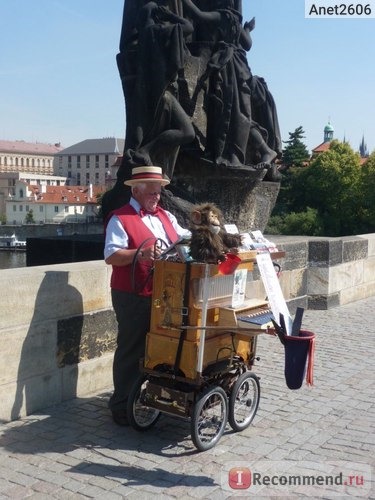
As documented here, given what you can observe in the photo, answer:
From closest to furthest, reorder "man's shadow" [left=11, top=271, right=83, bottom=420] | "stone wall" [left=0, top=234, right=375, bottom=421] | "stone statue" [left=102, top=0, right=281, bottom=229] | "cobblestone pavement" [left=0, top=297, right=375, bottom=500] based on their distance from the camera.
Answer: "cobblestone pavement" [left=0, top=297, right=375, bottom=500], "stone wall" [left=0, top=234, right=375, bottom=421], "man's shadow" [left=11, top=271, right=83, bottom=420], "stone statue" [left=102, top=0, right=281, bottom=229]

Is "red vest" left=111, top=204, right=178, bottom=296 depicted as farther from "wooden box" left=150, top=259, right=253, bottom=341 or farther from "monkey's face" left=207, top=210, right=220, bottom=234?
"monkey's face" left=207, top=210, right=220, bottom=234

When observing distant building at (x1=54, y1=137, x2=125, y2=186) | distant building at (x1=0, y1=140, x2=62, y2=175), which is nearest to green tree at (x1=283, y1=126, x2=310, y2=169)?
distant building at (x1=54, y1=137, x2=125, y2=186)

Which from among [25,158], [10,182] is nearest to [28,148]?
[25,158]

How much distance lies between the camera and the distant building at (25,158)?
152 meters

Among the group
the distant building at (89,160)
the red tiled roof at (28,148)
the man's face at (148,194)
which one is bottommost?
the man's face at (148,194)

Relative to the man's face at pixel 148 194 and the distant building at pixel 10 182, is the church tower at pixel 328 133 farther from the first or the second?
the man's face at pixel 148 194

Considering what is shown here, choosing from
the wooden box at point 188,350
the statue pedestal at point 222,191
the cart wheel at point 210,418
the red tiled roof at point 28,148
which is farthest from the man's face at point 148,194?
the red tiled roof at point 28,148

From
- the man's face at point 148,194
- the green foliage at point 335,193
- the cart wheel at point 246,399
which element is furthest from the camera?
the green foliage at point 335,193

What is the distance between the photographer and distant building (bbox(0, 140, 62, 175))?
15212 centimetres

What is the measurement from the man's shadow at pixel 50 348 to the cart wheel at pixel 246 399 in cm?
135

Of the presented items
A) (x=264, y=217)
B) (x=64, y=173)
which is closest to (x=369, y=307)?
(x=264, y=217)

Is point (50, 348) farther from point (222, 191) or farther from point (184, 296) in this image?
point (222, 191)

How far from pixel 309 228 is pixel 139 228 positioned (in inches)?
1976

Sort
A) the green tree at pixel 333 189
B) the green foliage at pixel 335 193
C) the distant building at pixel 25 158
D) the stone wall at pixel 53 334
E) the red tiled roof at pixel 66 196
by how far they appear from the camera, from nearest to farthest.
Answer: the stone wall at pixel 53 334 < the green foliage at pixel 335 193 < the green tree at pixel 333 189 < the red tiled roof at pixel 66 196 < the distant building at pixel 25 158
